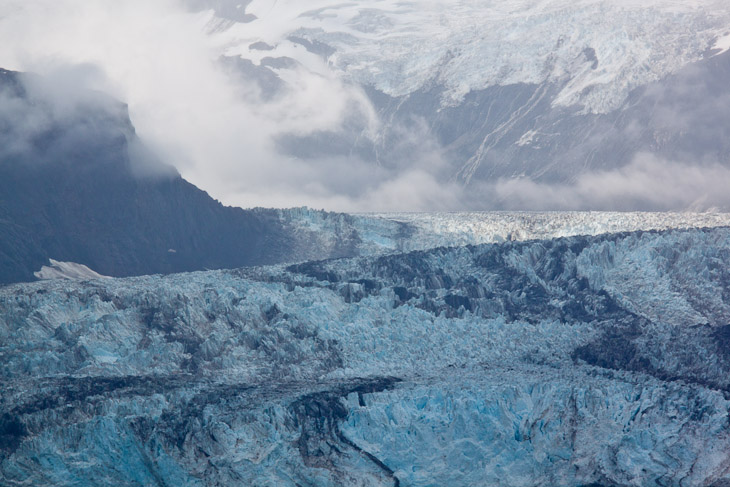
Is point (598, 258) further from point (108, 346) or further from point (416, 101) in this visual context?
point (416, 101)

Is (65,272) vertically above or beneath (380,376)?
above

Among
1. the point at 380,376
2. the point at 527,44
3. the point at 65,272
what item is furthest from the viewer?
the point at 527,44

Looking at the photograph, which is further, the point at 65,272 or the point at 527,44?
the point at 527,44

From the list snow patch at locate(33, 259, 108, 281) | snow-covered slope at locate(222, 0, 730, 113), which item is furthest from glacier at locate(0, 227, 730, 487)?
snow-covered slope at locate(222, 0, 730, 113)

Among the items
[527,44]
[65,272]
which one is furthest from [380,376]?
[527,44]

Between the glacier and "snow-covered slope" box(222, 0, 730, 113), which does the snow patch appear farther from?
"snow-covered slope" box(222, 0, 730, 113)

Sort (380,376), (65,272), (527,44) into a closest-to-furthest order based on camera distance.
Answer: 1. (380,376)
2. (65,272)
3. (527,44)

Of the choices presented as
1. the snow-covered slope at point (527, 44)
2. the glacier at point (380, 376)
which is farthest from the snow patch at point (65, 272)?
the snow-covered slope at point (527, 44)

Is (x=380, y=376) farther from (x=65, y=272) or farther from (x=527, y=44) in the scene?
(x=527, y=44)

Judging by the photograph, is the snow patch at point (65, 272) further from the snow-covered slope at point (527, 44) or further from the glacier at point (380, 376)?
the snow-covered slope at point (527, 44)
